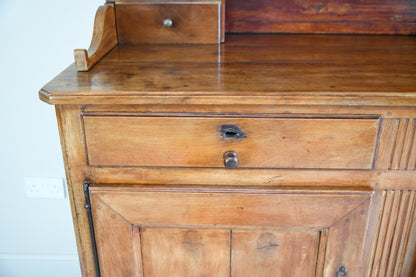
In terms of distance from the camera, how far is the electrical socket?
4.62 feet

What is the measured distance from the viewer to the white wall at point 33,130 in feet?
A: 4.06

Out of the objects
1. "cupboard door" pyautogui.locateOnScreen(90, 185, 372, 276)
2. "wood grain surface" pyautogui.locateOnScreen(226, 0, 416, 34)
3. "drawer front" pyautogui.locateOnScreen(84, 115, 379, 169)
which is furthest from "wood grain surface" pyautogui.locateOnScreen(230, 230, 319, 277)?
"wood grain surface" pyautogui.locateOnScreen(226, 0, 416, 34)

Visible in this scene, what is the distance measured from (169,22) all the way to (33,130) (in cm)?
66

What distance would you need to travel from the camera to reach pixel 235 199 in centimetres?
80

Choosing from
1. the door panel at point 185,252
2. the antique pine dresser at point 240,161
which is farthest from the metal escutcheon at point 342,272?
the door panel at point 185,252

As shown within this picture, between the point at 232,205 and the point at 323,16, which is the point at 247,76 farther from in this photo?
the point at 323,16

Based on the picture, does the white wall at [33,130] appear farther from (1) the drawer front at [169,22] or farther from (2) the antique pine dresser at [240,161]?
(2) the antique pine dresser at [240,161]

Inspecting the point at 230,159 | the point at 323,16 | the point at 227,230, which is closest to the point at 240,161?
the point at 230,159

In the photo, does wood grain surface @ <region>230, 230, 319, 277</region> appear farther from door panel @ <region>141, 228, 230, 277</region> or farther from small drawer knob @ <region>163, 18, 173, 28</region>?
small drawer knob @ <region>163, 18, 173, 28</region>

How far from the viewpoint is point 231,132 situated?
0.74 meters

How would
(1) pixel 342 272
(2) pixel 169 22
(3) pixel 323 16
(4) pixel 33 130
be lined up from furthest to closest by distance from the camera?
(4) pixel 33 130 < (3) pixel 323 16 < (2) pixel 169 22 < (1) pixel 342 272

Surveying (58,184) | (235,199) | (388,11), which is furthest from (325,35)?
(58,184)

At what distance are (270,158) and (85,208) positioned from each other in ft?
1.32

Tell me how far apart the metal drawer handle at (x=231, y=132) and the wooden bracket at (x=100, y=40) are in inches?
12.6
